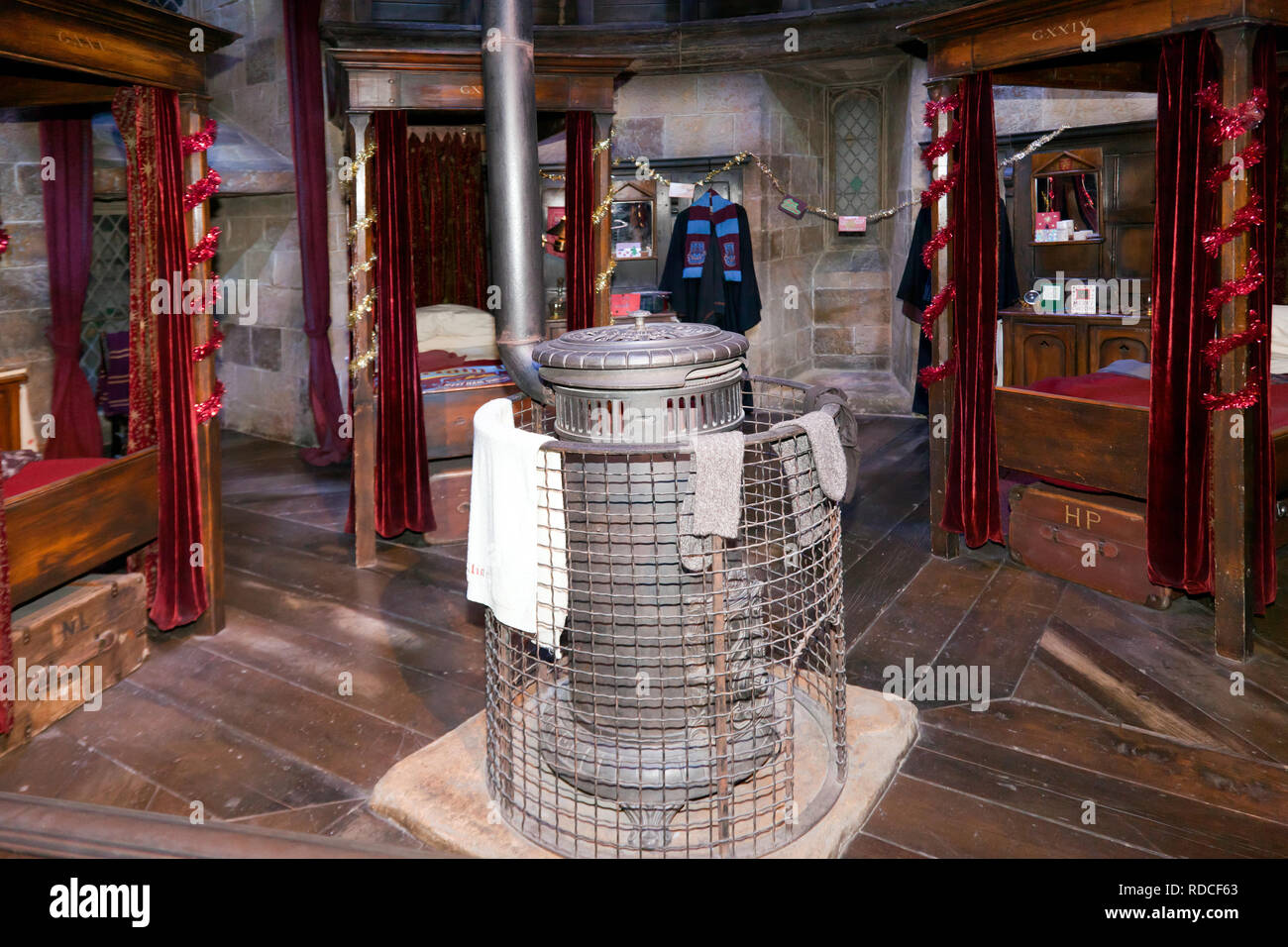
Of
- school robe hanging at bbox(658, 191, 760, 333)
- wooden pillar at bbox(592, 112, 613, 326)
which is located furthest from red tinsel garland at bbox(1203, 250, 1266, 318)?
school robe hanging at bbox(658, 191, 760, 333)

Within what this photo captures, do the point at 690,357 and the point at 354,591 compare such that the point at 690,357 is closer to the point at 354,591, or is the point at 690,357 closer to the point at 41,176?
the point at 354,591

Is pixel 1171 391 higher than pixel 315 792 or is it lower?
higher

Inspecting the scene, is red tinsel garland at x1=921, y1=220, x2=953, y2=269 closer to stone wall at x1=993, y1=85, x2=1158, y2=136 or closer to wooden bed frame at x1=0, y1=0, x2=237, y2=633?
stone wall at x1=993, y1=85, x2=1158, y2=136

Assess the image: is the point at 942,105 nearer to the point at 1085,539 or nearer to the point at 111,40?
the point at 1085,539

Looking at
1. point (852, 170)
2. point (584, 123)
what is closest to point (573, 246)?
point (584, 123)

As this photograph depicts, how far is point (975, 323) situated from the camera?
18.0 ft

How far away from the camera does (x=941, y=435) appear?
5777 mm

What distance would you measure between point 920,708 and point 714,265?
555 centimetres

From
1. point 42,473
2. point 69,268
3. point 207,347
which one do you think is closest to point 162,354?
point 207,347

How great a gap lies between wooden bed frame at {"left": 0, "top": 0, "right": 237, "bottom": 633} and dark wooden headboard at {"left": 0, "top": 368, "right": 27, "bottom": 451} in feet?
5.00

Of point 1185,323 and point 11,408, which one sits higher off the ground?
point 1185,323

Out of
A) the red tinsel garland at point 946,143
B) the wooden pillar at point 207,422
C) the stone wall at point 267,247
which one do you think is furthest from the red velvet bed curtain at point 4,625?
the stone wall at point 267,247

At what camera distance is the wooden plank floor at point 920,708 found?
3332 millimetres

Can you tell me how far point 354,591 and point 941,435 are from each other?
3.02 m
